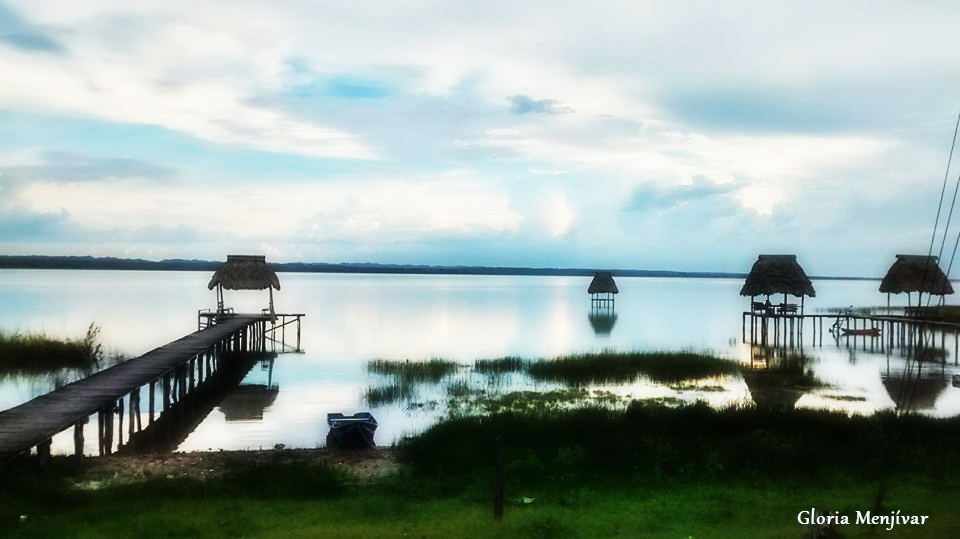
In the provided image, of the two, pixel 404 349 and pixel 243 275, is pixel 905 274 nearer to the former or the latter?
pixel 404 349

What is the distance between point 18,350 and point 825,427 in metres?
28.1

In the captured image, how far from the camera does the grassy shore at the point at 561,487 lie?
9.37 meters

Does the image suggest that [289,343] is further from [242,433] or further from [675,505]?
[675,505]

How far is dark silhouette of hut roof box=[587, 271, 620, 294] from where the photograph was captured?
229 feet

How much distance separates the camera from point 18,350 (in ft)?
91.8

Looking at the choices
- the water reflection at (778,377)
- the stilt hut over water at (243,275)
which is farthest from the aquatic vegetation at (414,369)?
the stilt hut over water at (243,275)

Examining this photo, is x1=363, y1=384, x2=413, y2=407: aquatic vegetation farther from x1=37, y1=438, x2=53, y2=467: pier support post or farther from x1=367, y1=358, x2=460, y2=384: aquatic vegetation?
x1=37, y1=438, x2=53, y2=467: pier support post

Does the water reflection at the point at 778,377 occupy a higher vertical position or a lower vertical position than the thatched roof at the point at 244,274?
lower

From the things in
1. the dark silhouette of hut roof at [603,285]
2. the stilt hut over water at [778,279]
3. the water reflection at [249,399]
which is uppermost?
the stilt hut over water at [778,279]

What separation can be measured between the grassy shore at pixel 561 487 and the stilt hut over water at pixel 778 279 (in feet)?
81.9

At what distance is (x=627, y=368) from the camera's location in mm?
27844

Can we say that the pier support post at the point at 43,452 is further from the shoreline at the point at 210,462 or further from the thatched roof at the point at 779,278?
the thatched roof at the point at 779,278

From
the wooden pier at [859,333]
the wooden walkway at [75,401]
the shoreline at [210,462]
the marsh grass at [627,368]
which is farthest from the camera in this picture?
the wooden pier at [859,333]

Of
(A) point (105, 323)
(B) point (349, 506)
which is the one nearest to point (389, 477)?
(B) point (349, 506)
